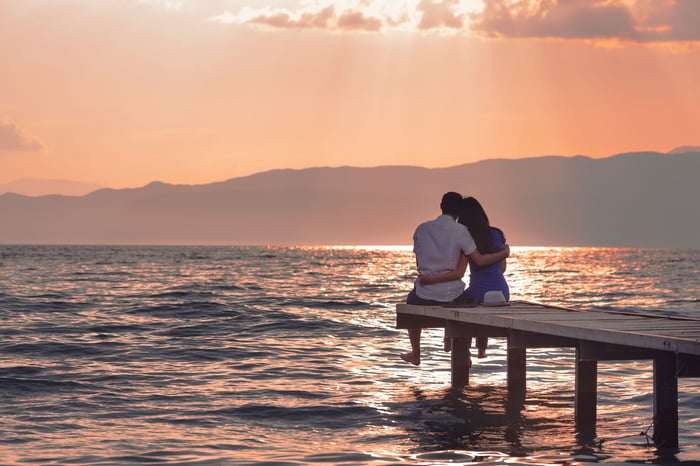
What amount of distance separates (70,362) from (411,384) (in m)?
6.94

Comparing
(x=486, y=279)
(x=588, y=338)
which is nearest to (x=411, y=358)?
(x=486, y=279)

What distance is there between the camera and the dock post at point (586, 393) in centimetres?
1277

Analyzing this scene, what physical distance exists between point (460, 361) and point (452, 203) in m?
3.66

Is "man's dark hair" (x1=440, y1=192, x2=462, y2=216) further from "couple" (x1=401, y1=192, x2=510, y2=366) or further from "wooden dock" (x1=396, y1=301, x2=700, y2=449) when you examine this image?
"wooden dock" (x1=396, y1=301, x2=700, y2=449)

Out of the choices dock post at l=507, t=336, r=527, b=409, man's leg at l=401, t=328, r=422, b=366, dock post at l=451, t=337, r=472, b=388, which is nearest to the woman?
dock post at l=507, t=336, r=527, b=409

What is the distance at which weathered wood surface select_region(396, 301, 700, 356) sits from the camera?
1042 cm

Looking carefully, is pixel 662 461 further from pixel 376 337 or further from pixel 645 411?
pixel 376 337

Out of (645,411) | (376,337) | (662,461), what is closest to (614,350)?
(662,461)

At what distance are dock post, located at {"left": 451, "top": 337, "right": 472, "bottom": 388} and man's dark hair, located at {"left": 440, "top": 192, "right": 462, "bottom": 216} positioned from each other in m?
3.22

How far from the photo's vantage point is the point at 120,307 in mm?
35438

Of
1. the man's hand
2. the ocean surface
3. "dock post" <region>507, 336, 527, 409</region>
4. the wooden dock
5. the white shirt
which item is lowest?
the ocean surface

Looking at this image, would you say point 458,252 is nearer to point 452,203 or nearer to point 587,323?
point 452,203

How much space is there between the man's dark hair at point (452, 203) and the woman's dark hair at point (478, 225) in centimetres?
6

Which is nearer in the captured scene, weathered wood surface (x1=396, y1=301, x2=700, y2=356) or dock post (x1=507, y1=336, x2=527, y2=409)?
weathered wood surface (x1=396, y1=301, x2=700, y2=356)
